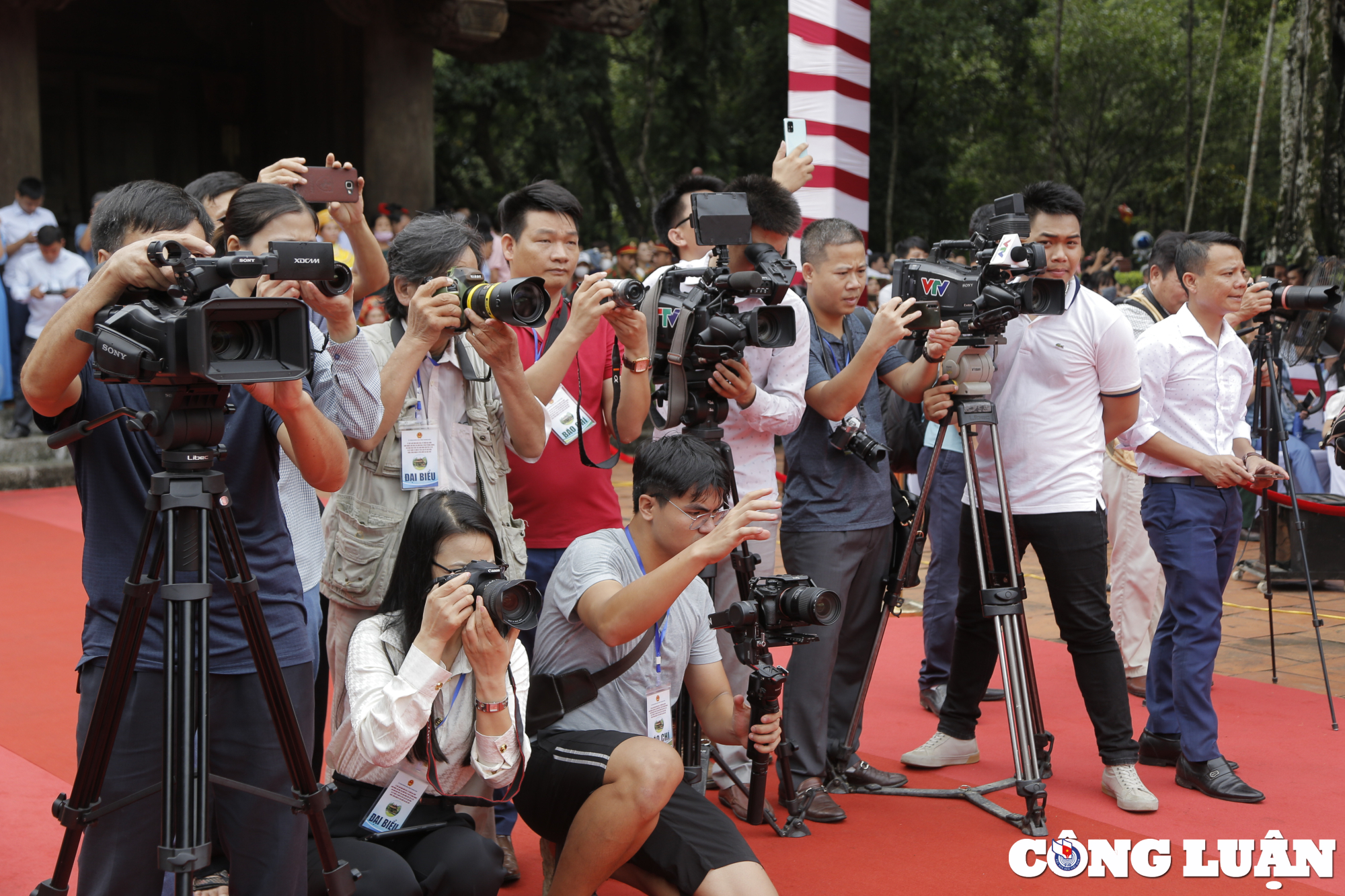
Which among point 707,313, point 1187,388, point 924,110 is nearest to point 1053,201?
point 1187,388

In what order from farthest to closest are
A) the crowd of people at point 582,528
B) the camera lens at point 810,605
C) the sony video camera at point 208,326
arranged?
the camera lens at point 810,605 → the crowd of people at point 582,528 → the sony video camera at point 208,326

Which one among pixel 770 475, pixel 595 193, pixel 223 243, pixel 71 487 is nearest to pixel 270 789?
pixel 223 243

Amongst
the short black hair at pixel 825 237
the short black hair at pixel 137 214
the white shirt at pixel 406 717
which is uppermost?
the short black hair at pixel 825 237

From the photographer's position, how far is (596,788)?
270 centimetres

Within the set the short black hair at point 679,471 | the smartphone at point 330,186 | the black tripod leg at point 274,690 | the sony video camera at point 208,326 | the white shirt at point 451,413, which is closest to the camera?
the sony video camera at point 208,326

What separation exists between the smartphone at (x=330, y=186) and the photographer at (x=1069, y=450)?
5.70ft

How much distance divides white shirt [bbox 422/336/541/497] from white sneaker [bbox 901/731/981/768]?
1791 mm

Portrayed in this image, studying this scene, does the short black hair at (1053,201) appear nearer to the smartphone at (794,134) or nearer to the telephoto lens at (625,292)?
the smartphone at (794,134)

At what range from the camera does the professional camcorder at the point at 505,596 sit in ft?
7.72

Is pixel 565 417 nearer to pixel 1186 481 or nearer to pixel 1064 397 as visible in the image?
pixel 1064 397

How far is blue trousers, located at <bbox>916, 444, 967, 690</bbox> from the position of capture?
4.66 metres

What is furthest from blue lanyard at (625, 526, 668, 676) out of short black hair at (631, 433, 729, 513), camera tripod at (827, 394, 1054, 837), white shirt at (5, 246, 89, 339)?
white shirt at (5, 246, 89, 339)

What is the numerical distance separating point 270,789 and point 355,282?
1575mm

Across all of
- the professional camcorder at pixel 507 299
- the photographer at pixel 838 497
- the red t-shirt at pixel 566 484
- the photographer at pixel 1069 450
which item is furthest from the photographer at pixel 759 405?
the professional camcorder at pixel 507 299
